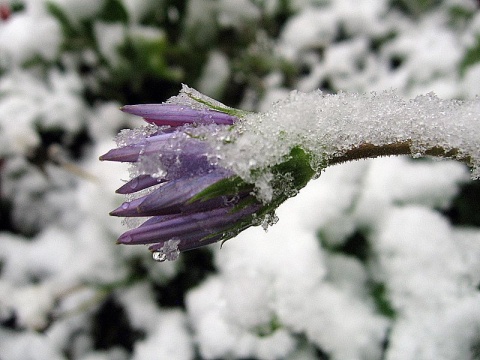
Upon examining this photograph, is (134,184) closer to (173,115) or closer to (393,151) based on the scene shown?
(173,115)

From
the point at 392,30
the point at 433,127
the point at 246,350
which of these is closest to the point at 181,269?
the point at 246,350

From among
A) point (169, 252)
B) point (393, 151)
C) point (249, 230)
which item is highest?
point (249, 230)

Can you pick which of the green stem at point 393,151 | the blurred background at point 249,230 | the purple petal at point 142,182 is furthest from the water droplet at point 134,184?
the blurred background at point 249,230

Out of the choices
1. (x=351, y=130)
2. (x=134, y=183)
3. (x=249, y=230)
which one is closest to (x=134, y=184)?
(x=134, y=183)

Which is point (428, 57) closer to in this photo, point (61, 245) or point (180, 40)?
point (180, 40)

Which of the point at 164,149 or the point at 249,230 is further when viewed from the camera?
the point at 249,230

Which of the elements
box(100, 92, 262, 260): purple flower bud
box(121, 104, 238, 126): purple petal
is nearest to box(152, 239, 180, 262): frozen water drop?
box(100, 92, 262, 260): purple flower bud
